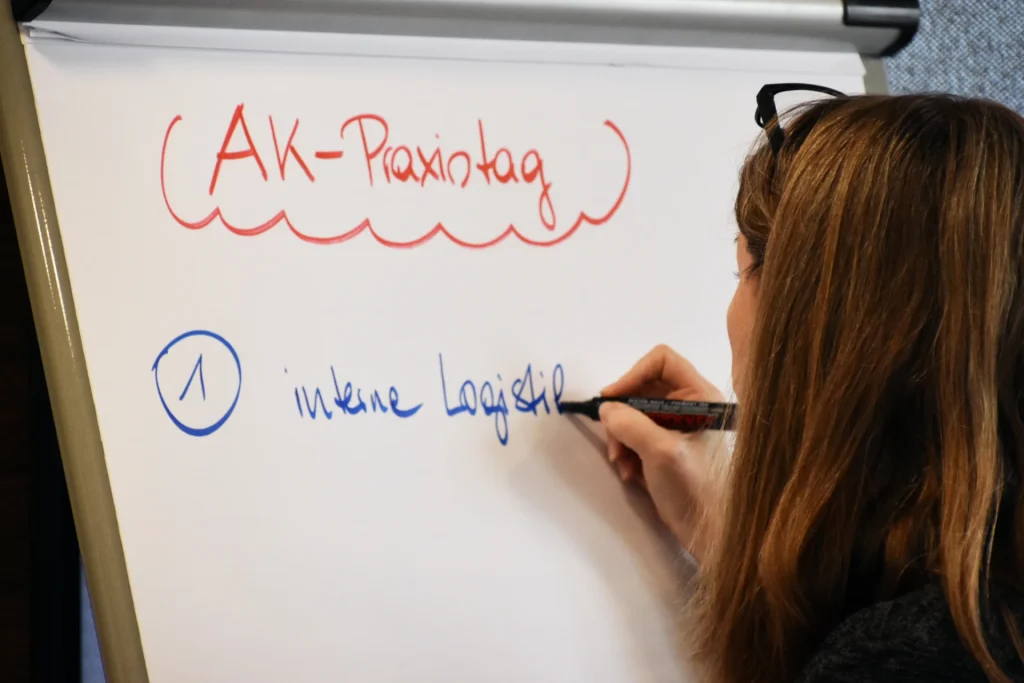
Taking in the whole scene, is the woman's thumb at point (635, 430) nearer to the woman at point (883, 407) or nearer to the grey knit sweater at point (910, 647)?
the woman at point (883, 407)

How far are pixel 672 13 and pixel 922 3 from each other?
0.53 meters

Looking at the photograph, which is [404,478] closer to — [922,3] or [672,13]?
[672,13]

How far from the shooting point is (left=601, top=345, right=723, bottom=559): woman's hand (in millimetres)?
638

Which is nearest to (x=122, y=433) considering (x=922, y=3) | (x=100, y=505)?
(x=100, y=505)

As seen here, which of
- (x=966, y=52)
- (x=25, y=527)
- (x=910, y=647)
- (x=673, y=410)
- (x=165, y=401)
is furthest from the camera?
(x=966, y=52)

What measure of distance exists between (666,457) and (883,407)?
175mm

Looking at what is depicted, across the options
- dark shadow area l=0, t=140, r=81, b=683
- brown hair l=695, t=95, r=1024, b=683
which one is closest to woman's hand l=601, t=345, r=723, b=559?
brown hair l=695, t=95, r=1024, b=683

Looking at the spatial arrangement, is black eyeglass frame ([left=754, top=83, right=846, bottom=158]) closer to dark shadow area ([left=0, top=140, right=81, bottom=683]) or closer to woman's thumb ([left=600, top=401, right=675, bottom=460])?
woman's thumb ([left=600, top=401, right=675, bottom=460])

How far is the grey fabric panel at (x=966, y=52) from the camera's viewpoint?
104 centimetres

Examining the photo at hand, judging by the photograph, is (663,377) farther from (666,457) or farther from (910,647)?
(910,647)

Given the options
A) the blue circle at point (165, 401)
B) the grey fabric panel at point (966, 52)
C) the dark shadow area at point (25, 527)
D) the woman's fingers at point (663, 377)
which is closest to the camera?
the blue circle at point (165, 401)

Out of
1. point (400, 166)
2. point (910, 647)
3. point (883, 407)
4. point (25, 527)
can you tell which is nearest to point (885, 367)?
point (883, 407)

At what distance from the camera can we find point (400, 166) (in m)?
0.61

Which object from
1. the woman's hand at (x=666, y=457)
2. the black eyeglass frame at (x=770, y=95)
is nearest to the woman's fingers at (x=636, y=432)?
the woman's hand at (x=666, y=457)
